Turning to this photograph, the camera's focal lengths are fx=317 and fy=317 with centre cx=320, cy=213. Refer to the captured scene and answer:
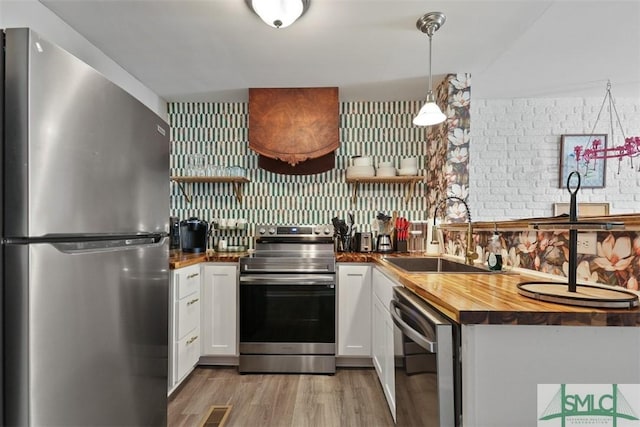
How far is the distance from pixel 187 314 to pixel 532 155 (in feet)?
10.9

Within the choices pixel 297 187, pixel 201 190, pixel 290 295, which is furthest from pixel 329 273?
pixel 201 190

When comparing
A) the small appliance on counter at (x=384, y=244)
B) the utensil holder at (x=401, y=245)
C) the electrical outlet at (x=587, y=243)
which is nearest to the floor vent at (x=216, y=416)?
the small appliance on counter at (x=384, y=244)

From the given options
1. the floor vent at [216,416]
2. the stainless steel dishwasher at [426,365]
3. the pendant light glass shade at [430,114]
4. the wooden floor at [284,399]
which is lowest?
the wooden floor at [284,399]

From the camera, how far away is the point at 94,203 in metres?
0.97

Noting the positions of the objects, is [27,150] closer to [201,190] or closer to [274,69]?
[274,69]

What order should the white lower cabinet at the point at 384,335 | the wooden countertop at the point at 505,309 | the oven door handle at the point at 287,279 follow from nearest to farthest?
the wooden countertop at the point at 505,309 < the white lower cabinet at the point at 384,335 < the oven door handle at the point at 287,279

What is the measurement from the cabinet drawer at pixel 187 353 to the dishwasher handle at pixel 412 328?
1490 mm

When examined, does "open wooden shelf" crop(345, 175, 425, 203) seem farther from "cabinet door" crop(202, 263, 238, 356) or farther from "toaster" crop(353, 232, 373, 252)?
"cabinet door" crop(202, 263, 238, 356)

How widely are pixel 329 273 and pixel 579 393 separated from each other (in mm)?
1666

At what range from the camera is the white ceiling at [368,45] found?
176 centimetres

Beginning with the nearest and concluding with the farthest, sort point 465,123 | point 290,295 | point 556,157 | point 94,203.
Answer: point 94,203, point 290,295, point 465,123, point 556,157

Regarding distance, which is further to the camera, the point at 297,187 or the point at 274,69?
the point at 297,187

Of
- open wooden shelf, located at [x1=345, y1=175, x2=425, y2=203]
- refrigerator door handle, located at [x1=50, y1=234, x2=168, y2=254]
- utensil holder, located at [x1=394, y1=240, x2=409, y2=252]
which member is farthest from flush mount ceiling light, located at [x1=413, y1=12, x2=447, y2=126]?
refrigerator door handle, located at [x1=50, y1=234, x2=168, y2=254]

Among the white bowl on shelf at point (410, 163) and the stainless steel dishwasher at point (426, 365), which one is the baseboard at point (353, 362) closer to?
the stainless steel dishwasher at point (426, 365)
